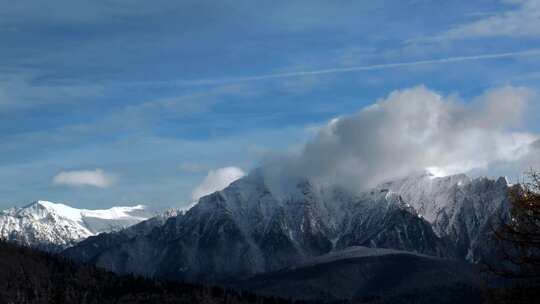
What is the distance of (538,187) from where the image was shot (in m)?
36.3

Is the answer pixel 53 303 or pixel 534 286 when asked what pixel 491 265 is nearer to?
pixel 534 286

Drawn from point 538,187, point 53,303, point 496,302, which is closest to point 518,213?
point 538,187

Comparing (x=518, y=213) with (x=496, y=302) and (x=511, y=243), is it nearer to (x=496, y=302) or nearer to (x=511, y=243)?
(x=511, y=243)

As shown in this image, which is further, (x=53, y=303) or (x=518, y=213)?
(x=53, y=303)

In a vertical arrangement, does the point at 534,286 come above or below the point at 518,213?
below

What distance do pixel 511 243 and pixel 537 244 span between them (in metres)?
0.99

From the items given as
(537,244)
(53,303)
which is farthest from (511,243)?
(53,303)

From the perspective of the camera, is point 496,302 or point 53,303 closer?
point 496,302

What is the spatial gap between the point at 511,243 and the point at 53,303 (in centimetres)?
10746

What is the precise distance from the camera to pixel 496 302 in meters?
36.5

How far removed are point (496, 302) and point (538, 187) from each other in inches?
189

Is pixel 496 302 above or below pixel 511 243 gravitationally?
below

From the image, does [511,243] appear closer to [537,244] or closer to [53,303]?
[537,244]

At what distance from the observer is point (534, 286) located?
119 feet
